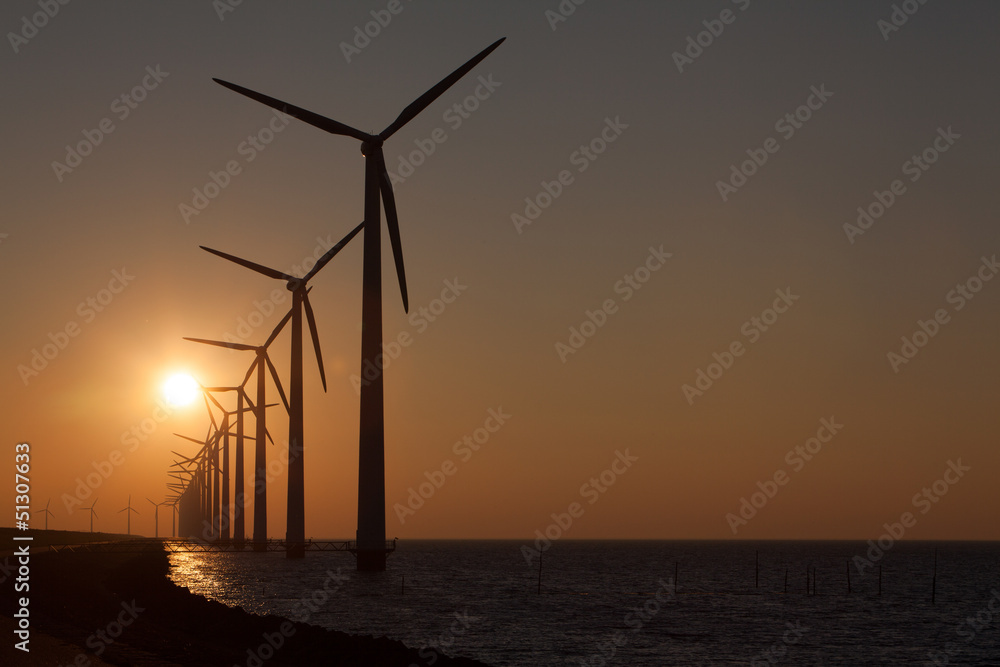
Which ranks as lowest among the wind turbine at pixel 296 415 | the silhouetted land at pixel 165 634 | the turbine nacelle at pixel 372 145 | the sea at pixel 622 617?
the sea at pixel 622 617

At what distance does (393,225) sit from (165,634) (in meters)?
43.5

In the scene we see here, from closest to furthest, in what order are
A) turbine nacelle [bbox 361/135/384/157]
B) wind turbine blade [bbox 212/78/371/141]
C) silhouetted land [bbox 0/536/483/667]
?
silhouetted land [bbox 0/536/483/667] → wind turbine blade [bbox 212/78/371/141] → turbine nacelle [bbox 361/135/384/157]

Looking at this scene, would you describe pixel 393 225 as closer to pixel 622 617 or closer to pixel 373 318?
pixel 373 318

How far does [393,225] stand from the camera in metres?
85.3

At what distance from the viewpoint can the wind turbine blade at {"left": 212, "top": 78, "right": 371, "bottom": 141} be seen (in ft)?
259

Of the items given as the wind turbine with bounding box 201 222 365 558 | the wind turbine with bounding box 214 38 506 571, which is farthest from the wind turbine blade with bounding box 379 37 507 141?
the wind turbine with bounding box 201 222 365 558

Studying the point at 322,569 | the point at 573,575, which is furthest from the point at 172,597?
the point at 573,575

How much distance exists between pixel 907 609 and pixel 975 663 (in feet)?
169

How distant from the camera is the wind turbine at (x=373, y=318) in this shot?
279ft

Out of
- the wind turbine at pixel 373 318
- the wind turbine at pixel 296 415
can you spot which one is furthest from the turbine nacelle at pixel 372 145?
the wind turbine at pixel 296 415

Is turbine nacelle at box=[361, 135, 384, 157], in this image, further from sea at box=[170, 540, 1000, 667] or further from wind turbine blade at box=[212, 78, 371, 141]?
sea at box=[170, 540, 1000, 667]

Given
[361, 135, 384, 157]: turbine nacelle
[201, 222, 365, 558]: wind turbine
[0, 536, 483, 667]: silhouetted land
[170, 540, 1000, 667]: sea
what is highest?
[361, 135, 384, 157]: turbine nacelle

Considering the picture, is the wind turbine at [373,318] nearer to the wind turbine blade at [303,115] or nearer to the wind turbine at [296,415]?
the wind turbine blade at [303,115]

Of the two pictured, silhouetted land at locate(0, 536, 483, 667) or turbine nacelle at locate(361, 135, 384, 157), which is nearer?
silhouetted land at locate(0, 536, 483, 667)
